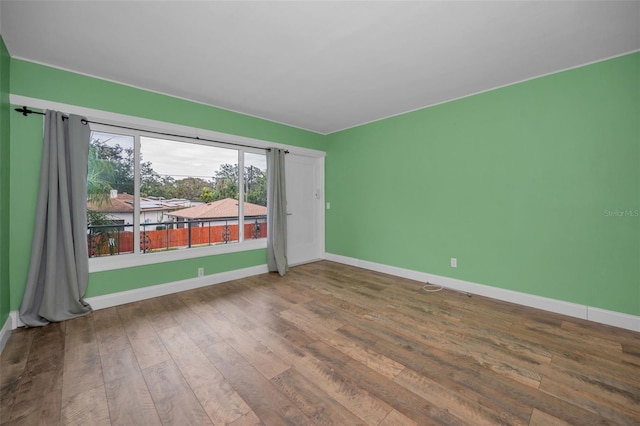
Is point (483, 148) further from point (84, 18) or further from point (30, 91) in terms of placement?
point (30, 91)

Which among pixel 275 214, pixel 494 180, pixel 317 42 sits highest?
pixel 317 42

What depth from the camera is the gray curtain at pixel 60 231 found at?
2.52 m

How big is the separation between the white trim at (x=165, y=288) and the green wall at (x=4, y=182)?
0.65 m

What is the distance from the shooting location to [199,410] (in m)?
1.52

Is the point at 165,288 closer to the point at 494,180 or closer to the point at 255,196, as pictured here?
the point at 255,196

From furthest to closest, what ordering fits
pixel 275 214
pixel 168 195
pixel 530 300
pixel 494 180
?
1. pixel 275 214
2. pixel 168 195
3. pixel 494 180
4. pixel 530 300

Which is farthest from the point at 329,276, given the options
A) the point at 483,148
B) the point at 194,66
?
the point at 194,66

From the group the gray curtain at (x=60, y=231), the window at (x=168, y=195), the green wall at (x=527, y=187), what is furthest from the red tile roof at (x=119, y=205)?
the green wall at (x=527, y=187)

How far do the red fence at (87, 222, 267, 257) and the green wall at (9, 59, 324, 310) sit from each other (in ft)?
0.96

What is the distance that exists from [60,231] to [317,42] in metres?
3.23

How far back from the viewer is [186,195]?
12.2 ft

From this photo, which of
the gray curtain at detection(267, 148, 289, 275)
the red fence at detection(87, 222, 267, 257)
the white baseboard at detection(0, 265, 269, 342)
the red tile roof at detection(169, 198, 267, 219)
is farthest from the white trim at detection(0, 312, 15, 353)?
the gray curtain at detection(267, 148, 289, 275)

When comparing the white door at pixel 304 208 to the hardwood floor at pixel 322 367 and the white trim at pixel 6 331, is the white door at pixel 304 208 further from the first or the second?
the white trim at pixel 6 331

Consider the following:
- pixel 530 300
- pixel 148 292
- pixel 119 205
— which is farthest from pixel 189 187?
pixel 530 300
